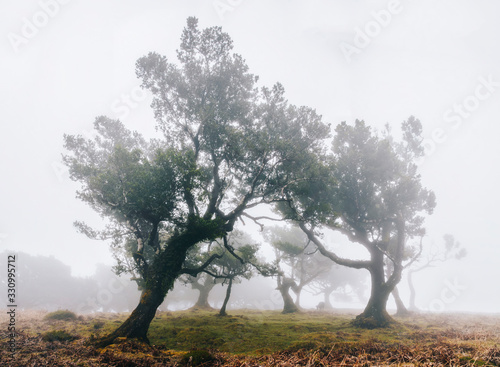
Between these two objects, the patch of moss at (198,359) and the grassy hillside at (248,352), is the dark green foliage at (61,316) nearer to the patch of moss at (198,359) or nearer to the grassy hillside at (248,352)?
the grassy hillside at (248,352)

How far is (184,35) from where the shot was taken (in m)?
18.9

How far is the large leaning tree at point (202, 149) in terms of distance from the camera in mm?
15008

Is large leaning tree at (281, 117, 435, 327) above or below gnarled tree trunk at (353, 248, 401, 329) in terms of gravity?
above

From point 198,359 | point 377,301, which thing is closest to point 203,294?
point 377,301

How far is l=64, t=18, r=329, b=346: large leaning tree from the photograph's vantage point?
15.0m

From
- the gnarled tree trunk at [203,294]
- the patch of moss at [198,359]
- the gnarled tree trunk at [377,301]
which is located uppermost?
the patch of moss at [198,359]

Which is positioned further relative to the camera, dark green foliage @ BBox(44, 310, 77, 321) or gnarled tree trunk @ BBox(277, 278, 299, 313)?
gnarled tree trunk @ BBox(277, 278, 299, 313)

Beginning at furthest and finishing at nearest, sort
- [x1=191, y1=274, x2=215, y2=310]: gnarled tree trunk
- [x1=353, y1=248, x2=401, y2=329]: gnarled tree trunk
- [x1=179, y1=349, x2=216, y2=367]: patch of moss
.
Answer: [x1=191, y1=274, x2=215, y2=310]: gnarled tree trunk, [x1=353, y1=248, x2=401, y2=329]: gnarled tree trunk, [x1=179, y1=349, x2=216, y2=367]: patch of moss

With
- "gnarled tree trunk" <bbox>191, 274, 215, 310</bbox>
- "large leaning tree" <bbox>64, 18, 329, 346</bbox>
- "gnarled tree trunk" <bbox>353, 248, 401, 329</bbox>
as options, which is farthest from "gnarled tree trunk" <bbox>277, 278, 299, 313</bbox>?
"large leaning tree" <bbox>64, 18, 329, 346</bbox>

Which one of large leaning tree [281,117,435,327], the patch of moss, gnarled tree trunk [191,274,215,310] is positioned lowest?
gnarled tree trunk [191,274,215,310]

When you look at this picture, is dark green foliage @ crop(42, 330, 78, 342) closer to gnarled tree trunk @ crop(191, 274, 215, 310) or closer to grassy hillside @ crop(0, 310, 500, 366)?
grassy hillside @ crop(0, 310, 500, 366)

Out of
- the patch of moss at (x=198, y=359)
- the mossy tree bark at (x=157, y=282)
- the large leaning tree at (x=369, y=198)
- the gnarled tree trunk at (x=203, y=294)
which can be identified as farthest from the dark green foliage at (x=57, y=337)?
the gnarled tree trunk at (x=203, y=294)

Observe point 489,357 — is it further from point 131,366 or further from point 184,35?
point 184,35

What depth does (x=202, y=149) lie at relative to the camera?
784 inches
